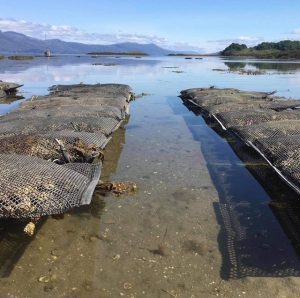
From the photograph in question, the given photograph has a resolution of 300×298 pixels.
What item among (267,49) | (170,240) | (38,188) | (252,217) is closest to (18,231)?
(38,188)

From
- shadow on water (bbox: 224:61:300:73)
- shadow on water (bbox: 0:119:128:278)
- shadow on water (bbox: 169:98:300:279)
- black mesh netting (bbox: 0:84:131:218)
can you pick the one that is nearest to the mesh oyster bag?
black mesh netting (bbox: 0:84:131:218)

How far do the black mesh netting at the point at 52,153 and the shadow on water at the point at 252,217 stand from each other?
2330 mm

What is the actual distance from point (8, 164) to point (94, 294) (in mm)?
2730

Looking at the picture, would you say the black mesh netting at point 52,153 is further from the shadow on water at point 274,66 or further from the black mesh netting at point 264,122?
the shadow on water at point 274,66

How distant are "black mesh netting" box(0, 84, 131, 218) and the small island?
92255mm

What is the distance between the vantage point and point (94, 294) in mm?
5109

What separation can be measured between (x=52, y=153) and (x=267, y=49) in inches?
5022

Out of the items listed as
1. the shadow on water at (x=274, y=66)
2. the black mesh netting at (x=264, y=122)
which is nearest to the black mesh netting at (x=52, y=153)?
the black mesh netting at (x=264, y=122)

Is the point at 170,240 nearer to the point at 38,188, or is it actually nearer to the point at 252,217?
the point at 252,217

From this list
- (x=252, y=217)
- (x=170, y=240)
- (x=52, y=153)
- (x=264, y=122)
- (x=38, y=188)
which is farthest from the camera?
(x=264, y=122)

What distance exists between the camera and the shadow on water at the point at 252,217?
574cm

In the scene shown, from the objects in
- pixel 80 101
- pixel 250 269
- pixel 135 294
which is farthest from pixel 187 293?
pixel 80 101

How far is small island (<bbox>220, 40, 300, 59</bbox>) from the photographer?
105606 mm

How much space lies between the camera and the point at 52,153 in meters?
8.65
